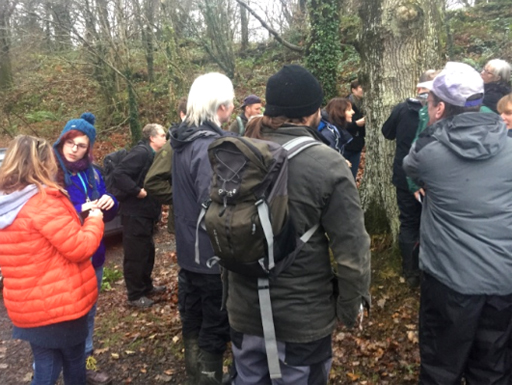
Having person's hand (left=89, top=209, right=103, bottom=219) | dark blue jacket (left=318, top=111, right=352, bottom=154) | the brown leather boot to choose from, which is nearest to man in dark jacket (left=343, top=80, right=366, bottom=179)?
dark blue jacket (left=318, top=111, right=352, bottom=154)

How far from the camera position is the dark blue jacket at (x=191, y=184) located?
3277mm

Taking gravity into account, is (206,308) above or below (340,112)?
below

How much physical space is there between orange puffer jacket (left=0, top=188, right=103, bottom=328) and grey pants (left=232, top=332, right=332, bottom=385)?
1254 millimetres

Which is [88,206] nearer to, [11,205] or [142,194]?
[11,205]

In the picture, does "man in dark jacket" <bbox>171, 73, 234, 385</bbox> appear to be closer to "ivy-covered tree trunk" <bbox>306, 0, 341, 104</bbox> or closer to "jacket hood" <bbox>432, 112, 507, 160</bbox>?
"jacket hood" <bbox>432, 112, 507, 160</bbox>

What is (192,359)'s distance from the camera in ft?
12.8

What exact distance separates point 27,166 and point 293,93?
1845 millimetres

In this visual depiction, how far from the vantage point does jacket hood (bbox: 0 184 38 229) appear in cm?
290

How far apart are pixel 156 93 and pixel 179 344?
46.1ft

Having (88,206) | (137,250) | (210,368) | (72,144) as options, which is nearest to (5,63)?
(137,250)

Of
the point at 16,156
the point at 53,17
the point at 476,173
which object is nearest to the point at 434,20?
the point at 476,173

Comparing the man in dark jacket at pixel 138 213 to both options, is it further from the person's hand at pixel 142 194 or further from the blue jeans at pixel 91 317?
the blue jeans at pixel 91 317

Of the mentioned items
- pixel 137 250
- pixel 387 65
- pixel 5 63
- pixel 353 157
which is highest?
pixel 5 63

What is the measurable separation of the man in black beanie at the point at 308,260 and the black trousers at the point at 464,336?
684 mm
